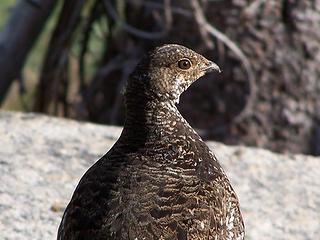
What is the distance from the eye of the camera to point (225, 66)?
7.43m

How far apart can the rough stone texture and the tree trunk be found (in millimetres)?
1327

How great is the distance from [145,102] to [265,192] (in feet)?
6.71

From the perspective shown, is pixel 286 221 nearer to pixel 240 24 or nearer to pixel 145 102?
pixel 145 102

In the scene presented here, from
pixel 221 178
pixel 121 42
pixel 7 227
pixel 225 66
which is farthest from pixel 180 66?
pixel 121 42

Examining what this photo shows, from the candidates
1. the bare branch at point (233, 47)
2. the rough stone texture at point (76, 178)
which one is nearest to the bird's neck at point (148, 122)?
the rough stone texture at point (76, 178)

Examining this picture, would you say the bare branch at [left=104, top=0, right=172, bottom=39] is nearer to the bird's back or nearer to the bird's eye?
the bird's eye

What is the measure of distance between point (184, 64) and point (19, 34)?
3.99m

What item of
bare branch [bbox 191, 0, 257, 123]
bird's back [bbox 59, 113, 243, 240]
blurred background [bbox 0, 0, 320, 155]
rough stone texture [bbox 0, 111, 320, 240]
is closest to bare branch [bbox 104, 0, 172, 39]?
blurred background [bbox 0, 0, 320, 155]

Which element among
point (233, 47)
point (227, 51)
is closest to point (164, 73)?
point (233, 47)

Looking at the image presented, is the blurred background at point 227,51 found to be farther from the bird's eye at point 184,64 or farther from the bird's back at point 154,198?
the bird's back at point 154,198

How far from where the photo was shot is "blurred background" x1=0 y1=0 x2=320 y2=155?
24.2 feet

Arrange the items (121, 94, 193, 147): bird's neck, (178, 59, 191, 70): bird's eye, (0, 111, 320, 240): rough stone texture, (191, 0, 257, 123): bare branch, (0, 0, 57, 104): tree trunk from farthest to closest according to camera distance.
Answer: (0, 0, 57, 104): tree trunk → (191, 0, 257, 123): bare branch → (0, 111, 320, 240): rough stone texture → (178, 59, 191, 70): bird's eye → (121, 94, 193, 147): bird's neck

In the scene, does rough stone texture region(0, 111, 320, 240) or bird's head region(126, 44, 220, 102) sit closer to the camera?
bird's head region(126, 44, 220, 102)

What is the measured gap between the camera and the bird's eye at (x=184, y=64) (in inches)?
161
